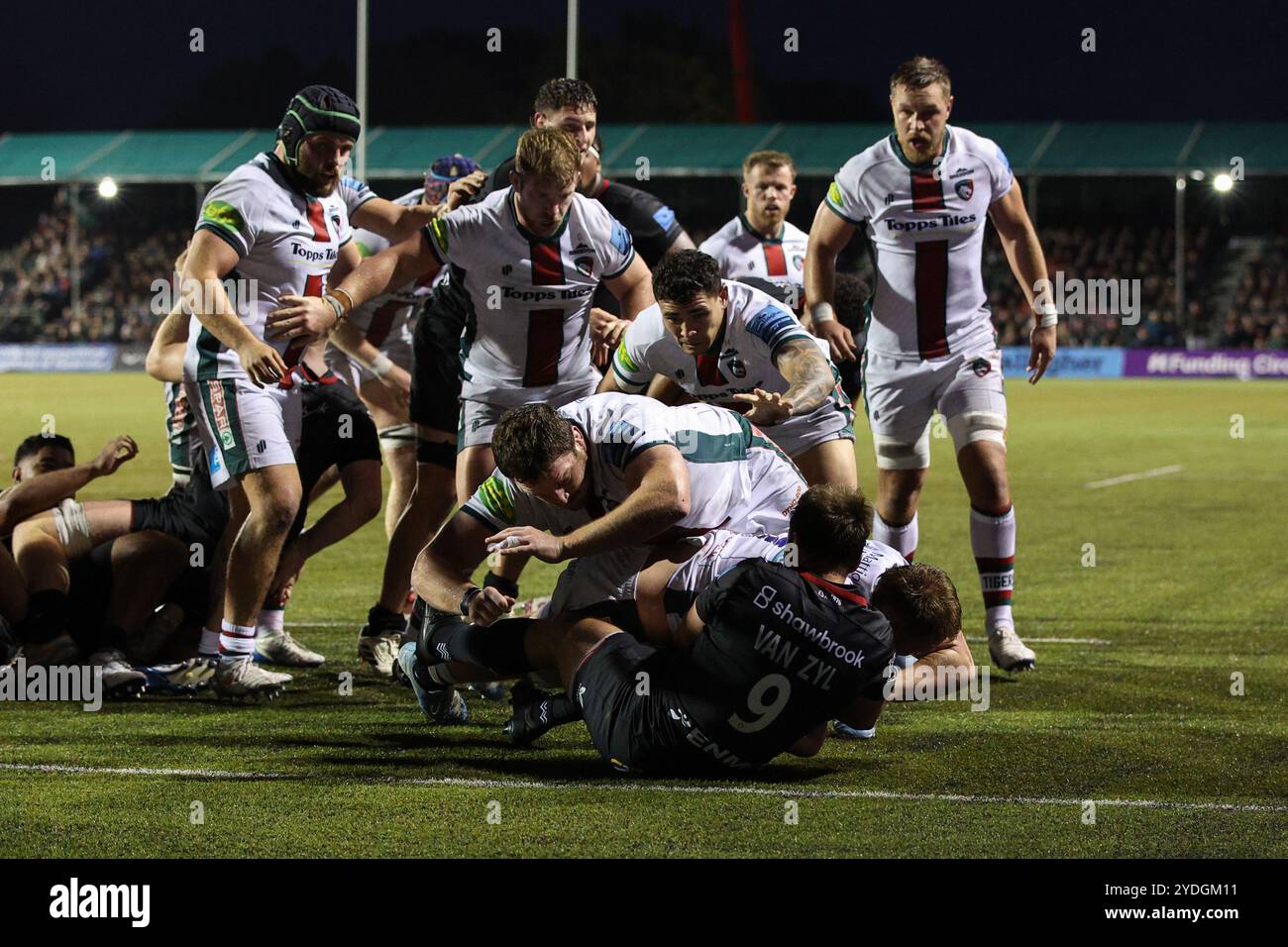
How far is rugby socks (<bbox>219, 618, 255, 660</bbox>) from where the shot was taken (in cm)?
697

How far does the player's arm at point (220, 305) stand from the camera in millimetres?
6676

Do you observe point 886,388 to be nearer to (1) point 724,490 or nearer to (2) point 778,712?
(1) point 724,490

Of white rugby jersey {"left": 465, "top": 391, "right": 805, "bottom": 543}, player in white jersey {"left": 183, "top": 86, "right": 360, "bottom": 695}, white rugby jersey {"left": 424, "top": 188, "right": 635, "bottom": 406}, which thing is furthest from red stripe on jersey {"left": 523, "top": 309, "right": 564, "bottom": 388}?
Result: white rugby jersey {"left": 465, "top": 391, "right": 805, "bottom": 543}

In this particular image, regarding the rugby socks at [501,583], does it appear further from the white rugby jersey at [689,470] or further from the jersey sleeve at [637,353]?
the jersey sleeve at [637,353]

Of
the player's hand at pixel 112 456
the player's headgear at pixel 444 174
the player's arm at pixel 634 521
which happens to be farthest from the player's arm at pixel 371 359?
the player's arm at pixel 634 521

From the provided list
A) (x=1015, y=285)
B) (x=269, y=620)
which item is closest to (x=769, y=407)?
(x=269, y=620)

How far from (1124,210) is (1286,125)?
10.1 meters

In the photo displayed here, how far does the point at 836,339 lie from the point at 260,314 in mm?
2454

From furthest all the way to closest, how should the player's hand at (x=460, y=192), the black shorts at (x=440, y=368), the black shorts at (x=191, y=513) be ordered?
the black shorts at (x=440, y=368)
the player's hand at (x=460, y=192)
the black shorts at (x=191, y=513)

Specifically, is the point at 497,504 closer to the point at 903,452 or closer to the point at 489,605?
the point at 489,605

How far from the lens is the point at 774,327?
6984 millimetres

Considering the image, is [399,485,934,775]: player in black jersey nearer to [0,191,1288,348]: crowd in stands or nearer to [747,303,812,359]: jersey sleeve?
[747,303,812,359]: jersey sleeve

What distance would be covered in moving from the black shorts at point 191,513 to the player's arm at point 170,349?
0.37m
